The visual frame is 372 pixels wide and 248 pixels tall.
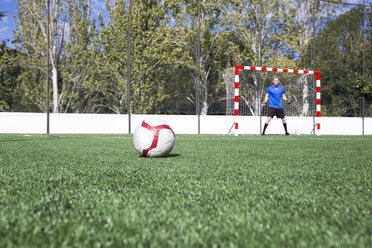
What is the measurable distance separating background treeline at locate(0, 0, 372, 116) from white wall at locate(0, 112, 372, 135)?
0.37 meters

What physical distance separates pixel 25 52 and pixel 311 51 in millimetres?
12248

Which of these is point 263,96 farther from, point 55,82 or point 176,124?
point 55,82

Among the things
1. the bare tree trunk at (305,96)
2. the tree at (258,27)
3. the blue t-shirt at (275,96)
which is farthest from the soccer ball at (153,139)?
the bare tree trunk at (305,96)

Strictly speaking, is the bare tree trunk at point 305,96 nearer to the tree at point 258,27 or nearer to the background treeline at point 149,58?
the background treeline at point 149,58

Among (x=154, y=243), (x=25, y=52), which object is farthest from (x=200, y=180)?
(x=25, y=52)

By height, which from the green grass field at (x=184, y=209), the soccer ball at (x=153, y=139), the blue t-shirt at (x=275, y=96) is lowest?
the green grass field at (x=184, y=209)

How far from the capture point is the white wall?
1154cm

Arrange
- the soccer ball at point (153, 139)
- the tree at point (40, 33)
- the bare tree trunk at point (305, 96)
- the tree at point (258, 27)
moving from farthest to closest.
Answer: the tree at point (258, 27) → the bare tree trunk at point (305, 96) → the tree at point (40, 33) → the soccer ball at point (153, 139)

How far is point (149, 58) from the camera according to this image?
41.8 feet

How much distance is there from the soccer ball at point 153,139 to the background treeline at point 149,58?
8885mm

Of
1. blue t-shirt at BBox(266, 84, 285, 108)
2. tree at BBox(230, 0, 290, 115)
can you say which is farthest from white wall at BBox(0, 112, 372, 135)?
tree at BBox(230, 0, 290, 115)

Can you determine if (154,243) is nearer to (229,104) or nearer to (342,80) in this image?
(229,104)

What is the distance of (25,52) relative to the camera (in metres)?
12.0

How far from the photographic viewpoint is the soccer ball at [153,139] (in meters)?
3.72
